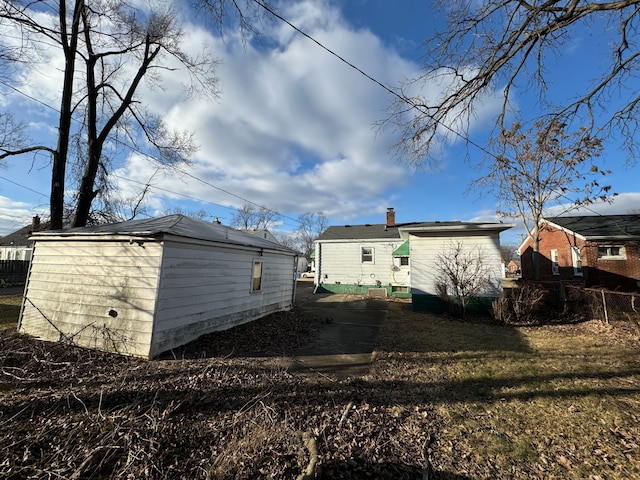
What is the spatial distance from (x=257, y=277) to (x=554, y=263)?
22.4 meters

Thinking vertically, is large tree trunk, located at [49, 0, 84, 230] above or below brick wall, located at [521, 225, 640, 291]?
above

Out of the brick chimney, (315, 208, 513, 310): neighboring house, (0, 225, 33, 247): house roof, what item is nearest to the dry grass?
(315, 208, 513, 310): neighboring house

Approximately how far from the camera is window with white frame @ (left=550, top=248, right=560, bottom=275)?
19.7 meters

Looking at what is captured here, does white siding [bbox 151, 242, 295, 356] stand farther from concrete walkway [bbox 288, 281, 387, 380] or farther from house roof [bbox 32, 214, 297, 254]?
concrete walkway [bbox 288, 281, 387, 380]

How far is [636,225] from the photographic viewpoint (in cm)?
1672

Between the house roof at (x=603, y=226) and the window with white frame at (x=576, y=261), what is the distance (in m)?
1.41

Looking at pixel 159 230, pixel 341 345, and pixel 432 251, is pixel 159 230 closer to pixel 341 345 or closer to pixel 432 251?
pixel 341 345

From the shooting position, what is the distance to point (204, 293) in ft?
22.0

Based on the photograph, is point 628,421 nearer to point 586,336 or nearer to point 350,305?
point 586,336

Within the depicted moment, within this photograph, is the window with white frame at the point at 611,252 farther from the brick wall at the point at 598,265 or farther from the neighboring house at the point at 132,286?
the neighboring house at the point at 132,286

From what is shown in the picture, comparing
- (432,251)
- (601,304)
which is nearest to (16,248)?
(432,251)

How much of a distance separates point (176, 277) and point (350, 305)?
9402 millimetres

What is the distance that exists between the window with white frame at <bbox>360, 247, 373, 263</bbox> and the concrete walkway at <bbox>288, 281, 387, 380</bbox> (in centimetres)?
649

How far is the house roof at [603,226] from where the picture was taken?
52.2 ft
